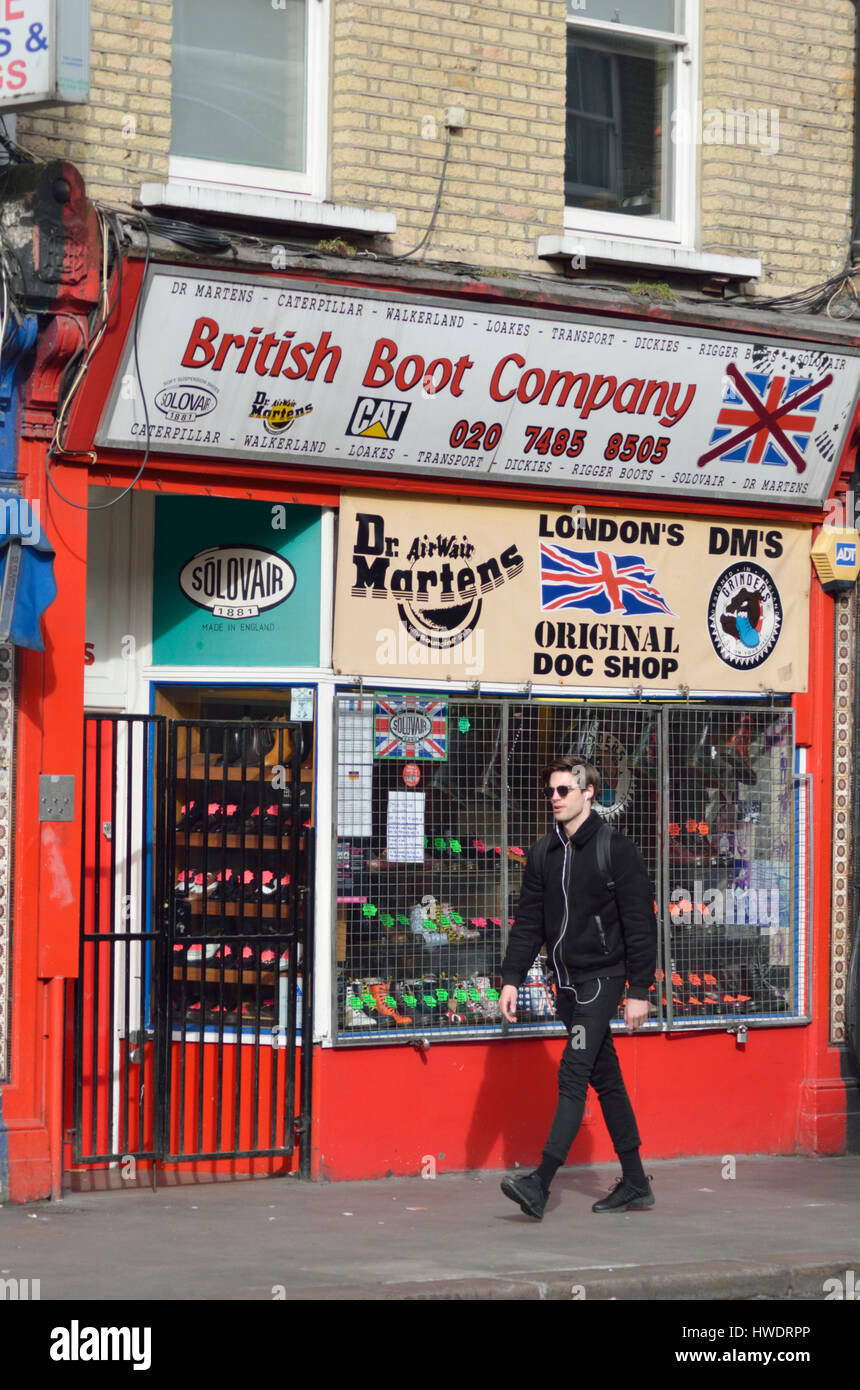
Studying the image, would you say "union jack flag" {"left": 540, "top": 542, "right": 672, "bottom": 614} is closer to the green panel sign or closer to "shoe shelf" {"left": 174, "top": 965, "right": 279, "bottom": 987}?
the green panel sign

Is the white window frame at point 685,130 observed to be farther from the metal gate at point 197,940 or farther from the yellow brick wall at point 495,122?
the metal gate at point 197,940

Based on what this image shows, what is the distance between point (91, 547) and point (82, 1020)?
2471mm

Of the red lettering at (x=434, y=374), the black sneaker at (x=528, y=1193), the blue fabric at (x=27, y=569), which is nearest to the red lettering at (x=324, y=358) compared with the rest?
the red lettering at (x=434, y=374)

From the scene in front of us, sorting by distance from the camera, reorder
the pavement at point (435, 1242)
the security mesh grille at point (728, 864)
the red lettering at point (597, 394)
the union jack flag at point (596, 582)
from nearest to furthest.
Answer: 1. the pavement at point (435, 1242)
2. the red lettering at point (597, 394)
3. the union jack flag at point (596, 582)
4. the security mesh grille at point (728, 864)

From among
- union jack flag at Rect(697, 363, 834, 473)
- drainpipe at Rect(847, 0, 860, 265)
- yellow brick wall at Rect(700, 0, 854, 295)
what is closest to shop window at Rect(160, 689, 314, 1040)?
union jack flag at Rect(697, 363, 834, 473)

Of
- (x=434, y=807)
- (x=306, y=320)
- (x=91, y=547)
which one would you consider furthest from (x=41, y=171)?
(x=434, y=807)

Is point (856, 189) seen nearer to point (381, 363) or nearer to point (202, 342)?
point (381, 363)

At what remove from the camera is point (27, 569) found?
886 centimetres

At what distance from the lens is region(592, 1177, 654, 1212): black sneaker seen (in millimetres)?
9148

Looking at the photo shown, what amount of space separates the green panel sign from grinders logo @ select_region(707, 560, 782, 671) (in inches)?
95.9

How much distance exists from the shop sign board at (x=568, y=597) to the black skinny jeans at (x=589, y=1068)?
2071mm

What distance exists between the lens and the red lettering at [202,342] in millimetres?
9289
